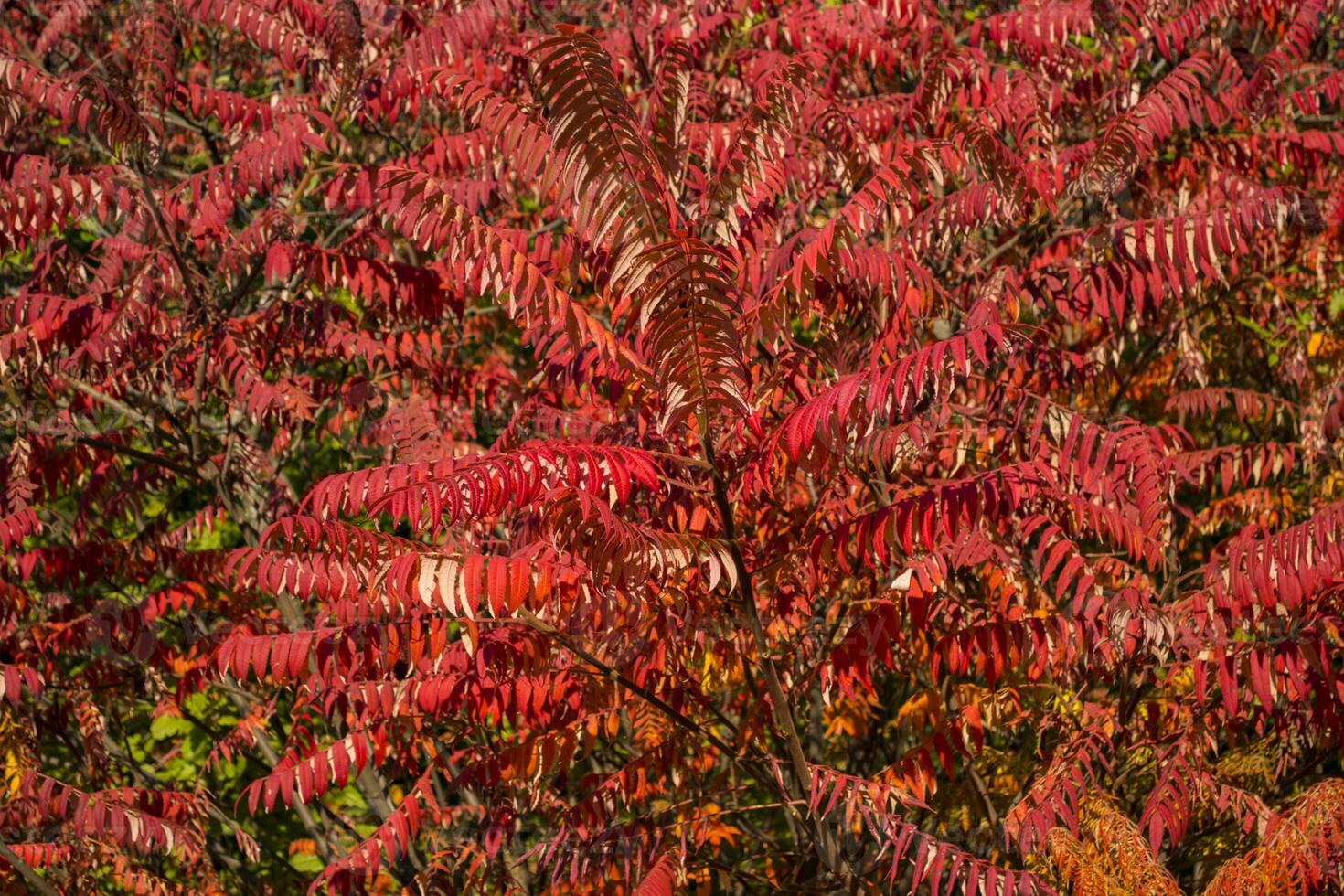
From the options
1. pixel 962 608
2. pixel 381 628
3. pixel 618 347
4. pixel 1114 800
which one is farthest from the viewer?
pixel 962 608

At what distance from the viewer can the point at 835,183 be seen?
21.3 feet

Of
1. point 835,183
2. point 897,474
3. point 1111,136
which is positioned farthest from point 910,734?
point 1111,136

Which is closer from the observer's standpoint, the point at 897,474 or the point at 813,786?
the point at 813,786

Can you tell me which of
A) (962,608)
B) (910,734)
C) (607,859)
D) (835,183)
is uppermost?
(835,183)

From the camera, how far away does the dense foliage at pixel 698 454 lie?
136 inches

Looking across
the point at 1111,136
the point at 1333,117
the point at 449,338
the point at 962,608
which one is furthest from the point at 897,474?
the point at 1333,117

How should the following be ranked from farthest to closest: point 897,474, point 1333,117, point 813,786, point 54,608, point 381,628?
point 1333,117
point 54,608
point 897,474
point 381,628
point 813,786

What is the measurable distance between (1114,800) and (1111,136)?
228cm

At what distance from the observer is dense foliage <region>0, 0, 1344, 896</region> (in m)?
3.46

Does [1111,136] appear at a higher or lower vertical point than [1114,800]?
higher

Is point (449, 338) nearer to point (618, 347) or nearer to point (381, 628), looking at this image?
point (381, 628)

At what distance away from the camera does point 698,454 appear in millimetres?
4438

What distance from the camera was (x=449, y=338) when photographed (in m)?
7.39

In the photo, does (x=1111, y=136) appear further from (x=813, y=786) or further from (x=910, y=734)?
(x=910, y=734)
